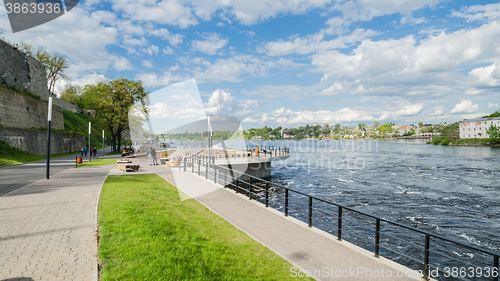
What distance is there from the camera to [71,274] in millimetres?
4227

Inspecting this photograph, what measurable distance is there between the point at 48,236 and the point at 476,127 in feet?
491

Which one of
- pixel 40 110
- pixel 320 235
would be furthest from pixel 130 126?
pixel 320 235

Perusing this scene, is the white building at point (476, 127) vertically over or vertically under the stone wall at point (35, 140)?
over

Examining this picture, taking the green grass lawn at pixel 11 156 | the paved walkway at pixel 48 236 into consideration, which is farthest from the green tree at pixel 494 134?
the green grass lawn at pixel 11 156

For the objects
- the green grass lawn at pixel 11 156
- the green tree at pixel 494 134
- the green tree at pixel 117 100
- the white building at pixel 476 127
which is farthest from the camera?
the white building at pixel 476 127

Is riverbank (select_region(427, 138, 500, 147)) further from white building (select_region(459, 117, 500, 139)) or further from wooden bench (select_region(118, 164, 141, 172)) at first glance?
wooden bench (select_region(118, 164, 141, 172))

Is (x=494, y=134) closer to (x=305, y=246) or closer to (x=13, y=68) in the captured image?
(x=305, y=246)

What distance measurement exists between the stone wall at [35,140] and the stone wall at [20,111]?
7.48 feet

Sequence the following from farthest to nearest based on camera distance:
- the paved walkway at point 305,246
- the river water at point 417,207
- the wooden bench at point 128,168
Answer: the wooden bench at point 128,168 < the river water at point 417,207 < the paved walkway at point 305,246

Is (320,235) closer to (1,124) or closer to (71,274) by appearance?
(71,274)

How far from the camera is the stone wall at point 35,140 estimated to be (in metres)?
27.6

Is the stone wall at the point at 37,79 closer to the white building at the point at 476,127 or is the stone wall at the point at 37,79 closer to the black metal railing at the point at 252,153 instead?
the black metal railing at the point at 252,153

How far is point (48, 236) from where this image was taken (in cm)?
573

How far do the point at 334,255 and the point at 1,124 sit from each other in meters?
37.0
